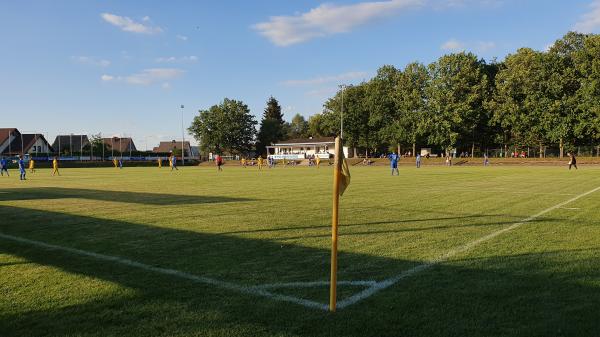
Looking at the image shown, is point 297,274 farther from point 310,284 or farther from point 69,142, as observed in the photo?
point 69,142

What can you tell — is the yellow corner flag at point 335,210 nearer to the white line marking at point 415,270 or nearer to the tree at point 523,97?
the white line marking at point 415,270

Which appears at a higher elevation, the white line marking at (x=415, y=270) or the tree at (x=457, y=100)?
the tree at (x=457, y=100)

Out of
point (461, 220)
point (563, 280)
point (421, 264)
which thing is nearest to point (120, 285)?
point (421, 264)

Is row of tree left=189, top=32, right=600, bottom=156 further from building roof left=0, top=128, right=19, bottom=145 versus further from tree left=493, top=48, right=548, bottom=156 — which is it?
building roof left=0, top=128, right=19, bottom=145

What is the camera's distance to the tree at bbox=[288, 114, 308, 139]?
13900 centimetres

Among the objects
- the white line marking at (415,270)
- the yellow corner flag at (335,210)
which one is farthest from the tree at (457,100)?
the yellow corner flag at (335,210)

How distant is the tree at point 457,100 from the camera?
230 feet

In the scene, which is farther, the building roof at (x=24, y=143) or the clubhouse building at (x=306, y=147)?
the clubhouse building at (x=306, y=147)

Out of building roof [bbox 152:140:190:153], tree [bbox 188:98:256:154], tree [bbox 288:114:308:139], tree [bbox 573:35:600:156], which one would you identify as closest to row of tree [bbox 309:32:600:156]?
tree [bbox 573:35:600:156]

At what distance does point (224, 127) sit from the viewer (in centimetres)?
10525

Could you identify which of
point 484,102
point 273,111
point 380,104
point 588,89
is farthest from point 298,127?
point 588,89

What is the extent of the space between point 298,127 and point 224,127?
44092mm

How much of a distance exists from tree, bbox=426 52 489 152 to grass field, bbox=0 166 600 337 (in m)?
62.6

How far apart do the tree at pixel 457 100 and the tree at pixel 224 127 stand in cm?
4909
